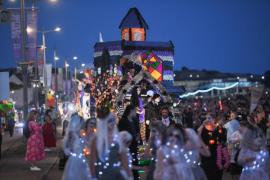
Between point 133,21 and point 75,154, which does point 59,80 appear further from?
point 75,154

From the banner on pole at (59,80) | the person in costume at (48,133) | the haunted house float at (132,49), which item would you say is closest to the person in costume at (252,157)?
the haunted house float at (132,49)

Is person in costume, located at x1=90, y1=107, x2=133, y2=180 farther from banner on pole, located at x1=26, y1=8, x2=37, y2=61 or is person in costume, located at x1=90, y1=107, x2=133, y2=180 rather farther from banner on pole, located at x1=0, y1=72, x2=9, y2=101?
banner on pole, located at x1=26, y1=8, x2=37, y2=61

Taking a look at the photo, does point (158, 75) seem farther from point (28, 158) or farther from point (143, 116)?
point (28, 158)

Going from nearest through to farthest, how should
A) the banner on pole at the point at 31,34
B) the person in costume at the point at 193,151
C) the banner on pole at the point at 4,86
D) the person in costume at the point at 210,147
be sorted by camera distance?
the person in costume at the point at 193,151 < the person in costume at the point at 210,147 < the banner on pole at the point at 4,86 < the banner on pole at the point at 31,34

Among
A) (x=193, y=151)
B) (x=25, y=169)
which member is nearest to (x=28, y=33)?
(x=25, y=169)

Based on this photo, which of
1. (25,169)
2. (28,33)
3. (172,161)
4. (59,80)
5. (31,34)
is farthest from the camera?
(59,80)

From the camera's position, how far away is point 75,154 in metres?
11.7

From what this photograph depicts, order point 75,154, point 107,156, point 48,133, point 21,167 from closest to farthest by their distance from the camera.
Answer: point 107,156 < point 75,154 < point 21,167 < point 48,133

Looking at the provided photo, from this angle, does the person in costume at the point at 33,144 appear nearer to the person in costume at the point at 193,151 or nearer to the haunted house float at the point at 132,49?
the haunted house float at the point at 132,49

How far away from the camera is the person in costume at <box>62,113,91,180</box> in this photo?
11469 millimetres

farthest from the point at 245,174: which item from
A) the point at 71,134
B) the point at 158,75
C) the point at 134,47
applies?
the point at 134,47

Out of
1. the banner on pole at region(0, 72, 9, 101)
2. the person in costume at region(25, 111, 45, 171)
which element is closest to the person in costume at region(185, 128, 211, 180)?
the person in costume at region(25, 111, 45, 171)

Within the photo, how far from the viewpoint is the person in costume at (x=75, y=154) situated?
37.6ft

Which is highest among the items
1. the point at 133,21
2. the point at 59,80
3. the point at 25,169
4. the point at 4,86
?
the point at 133,21
